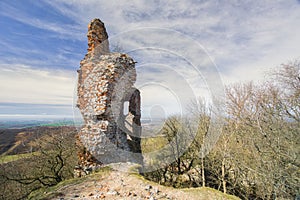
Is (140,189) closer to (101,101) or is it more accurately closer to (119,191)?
(119,191)

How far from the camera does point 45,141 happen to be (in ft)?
31.9

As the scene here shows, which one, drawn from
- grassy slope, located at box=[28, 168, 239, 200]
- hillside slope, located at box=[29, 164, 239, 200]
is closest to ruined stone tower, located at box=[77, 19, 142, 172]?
grassy slope, located at box=[28, 168, 239, 200]

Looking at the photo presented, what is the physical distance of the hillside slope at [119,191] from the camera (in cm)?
348

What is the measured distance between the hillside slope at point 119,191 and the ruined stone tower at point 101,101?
1.02 m

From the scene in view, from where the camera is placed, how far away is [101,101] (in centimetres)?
553

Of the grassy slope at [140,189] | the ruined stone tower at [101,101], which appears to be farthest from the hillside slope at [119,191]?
the ruined stone tower at [101,101]

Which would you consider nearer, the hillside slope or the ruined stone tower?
the hillside slope

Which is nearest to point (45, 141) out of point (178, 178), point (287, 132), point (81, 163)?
point (81, 163)

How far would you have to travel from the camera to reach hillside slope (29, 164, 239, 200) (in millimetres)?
3475

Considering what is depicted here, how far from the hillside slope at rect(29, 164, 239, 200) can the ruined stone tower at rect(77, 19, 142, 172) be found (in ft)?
3.34

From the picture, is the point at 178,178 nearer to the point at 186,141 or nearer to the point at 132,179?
the point at 186,141

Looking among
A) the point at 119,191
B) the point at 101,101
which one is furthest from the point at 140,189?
the point at 101,101

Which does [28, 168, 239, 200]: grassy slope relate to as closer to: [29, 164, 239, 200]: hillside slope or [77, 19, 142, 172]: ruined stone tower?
[29, 164, 239, 200]: hillside slope

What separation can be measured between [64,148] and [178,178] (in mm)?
7617
